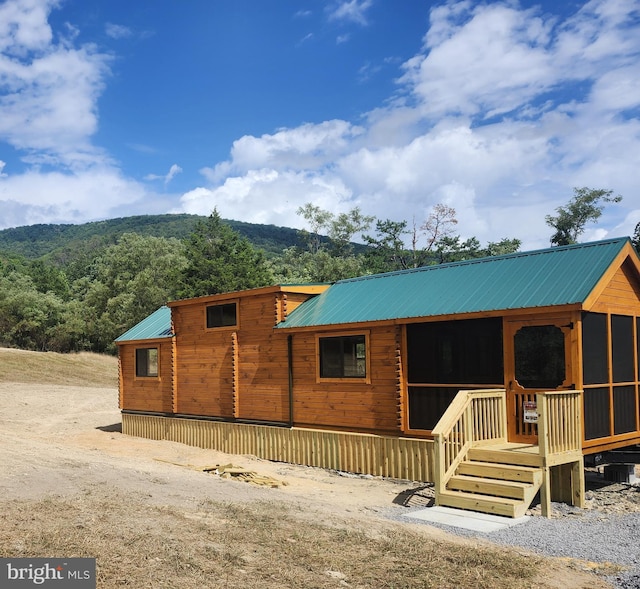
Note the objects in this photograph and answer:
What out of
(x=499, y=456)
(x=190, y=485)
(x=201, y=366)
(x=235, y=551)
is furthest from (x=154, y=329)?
(x=235, y=551)

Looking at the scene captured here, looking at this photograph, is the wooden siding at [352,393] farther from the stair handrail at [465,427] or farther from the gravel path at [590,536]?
the gravel path at [590,536]

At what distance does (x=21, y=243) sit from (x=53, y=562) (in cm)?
16481

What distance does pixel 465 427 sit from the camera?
11.5 m

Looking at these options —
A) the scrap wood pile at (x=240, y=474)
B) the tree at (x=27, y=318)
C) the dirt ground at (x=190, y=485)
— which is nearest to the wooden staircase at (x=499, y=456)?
the dirt ground at (x=190, y=485)

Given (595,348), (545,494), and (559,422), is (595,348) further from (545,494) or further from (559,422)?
(545,494)

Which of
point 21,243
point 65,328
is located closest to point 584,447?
point 65,328

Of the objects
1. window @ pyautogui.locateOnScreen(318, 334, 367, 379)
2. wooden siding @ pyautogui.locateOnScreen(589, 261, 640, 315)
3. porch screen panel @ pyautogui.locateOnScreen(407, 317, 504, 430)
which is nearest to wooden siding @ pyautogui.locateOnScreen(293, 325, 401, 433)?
window @ pyautogui.locateOnScreen(318, 334, 367, 379)

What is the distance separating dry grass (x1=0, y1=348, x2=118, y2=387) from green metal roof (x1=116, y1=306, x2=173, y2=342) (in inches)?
658

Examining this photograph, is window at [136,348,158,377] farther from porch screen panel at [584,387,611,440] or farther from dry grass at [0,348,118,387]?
dry grass at [0,348,118,387]

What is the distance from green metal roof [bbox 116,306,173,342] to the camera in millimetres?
21359

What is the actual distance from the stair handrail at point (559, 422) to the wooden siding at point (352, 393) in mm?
3851

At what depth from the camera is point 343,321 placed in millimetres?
14953

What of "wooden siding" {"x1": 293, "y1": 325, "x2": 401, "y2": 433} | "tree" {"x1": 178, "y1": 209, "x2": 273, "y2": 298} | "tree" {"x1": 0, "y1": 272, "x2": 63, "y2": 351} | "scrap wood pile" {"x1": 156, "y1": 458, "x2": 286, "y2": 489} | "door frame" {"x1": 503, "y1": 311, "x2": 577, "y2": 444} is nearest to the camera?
"door frame" {"x1": 503, "y1": 311, "x2": 577, "y2": 444}

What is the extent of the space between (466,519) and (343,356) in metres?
5.97
